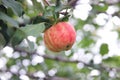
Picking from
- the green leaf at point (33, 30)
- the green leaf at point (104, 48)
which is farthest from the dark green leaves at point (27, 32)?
the green leaf at point (104, 48)

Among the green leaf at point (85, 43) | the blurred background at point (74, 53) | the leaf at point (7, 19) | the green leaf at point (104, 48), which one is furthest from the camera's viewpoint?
the green leaf at point (85, 43)

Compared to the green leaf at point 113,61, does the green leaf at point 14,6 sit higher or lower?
lower

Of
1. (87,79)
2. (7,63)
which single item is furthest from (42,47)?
(87,79)

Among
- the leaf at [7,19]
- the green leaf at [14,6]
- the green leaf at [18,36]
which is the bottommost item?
the green leaf at [18,36]

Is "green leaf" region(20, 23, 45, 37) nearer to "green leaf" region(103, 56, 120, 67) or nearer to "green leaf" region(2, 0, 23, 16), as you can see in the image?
"green leaf" region(2, 0, 23, 16)

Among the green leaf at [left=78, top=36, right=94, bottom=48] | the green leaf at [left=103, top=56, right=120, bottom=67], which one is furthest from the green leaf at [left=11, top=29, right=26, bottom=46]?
the green leaf at [left=78, top=36, right=94, bottom=48]

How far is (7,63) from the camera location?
2.44 m

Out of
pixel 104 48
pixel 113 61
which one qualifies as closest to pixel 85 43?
pixel 113 61

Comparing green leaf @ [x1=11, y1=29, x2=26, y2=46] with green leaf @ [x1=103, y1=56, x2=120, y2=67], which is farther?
green leaf @ [x1=103, y1=56, x2=120, y2=67]

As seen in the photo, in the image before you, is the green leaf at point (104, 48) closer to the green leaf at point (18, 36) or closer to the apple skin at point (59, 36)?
the apple skin at point (59, 36)

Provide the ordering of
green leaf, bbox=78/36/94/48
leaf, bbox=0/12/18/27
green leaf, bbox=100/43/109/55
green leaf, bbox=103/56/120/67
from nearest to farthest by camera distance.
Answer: leaf, bbox=0/12/18/27 < green leaf, bbox=100/43/109/55 < green leaf, bbox=103/56/120/67 < green leaf, bbox=78/36/94/48

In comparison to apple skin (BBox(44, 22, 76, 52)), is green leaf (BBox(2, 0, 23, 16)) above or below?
above

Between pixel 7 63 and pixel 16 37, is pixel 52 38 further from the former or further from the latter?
pixel 7 63

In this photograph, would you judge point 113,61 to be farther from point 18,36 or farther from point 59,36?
point 18,36
